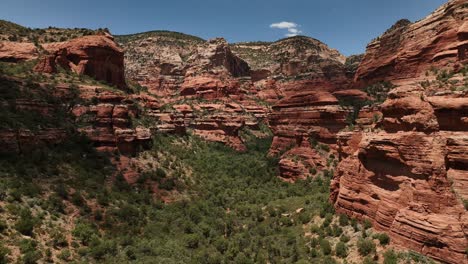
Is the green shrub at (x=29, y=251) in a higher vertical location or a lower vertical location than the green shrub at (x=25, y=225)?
lower

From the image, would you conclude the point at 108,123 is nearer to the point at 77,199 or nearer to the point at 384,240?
the point at 77,199

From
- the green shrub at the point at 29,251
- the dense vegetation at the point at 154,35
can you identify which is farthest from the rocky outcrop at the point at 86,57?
the dense vegetation at the point at 154,35

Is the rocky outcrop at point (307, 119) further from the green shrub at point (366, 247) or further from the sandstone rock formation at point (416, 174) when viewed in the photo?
the green shrub at point (366, 247)

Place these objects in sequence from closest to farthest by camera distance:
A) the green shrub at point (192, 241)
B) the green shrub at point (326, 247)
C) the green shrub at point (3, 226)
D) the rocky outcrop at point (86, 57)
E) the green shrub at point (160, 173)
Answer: the green shrub at point (3, 226), the green shrub at point (326, 247), the green shrub at point (192, 241), the green shrub at point (160, 173), the rocky outcrop at point (86, 57)

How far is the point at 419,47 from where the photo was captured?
52.7 meters

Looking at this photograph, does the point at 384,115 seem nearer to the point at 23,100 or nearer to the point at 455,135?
the point at 455,135

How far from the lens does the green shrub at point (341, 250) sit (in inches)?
874

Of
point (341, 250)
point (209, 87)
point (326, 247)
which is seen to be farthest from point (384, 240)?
point (209, 87)

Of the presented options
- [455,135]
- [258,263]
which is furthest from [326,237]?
[455,135]

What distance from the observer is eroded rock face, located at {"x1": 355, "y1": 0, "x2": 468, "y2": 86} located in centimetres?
4425

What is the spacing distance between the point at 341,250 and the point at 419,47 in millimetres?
46091

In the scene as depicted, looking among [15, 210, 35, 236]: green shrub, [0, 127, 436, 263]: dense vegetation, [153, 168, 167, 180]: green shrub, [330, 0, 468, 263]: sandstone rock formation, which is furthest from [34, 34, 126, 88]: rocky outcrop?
[330, 0, 468, 263]: sandstone rock formation

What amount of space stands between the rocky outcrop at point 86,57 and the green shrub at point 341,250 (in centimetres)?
4691

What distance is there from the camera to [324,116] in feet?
167
